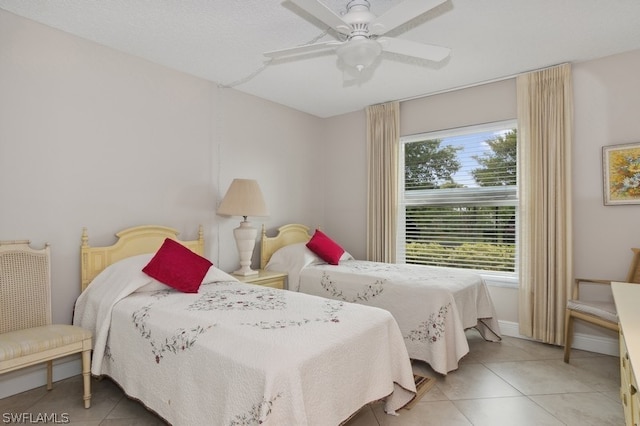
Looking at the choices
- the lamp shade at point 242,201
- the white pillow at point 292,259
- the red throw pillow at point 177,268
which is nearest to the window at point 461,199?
the white pillow at point 292,259

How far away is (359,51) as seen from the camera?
1.96 m

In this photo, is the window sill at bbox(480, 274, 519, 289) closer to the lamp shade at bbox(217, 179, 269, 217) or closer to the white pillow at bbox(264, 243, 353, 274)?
the white pillow at bbox(264, 243, 353, 274)

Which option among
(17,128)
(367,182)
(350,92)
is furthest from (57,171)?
(367,182)

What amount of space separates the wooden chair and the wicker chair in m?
3.52

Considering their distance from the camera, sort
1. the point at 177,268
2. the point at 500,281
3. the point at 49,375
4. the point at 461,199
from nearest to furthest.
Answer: the point at 49,375 < the point at 177,268 < the point at 500,281 < the point at 461,199

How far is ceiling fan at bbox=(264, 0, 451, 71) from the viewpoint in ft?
5.80

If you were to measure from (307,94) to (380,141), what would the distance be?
1.06 meters

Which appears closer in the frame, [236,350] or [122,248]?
[236,350]

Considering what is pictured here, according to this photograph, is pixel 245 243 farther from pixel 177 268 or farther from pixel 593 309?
pixel 593 309

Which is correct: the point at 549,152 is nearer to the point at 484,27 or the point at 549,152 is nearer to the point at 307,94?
the point at 484,27

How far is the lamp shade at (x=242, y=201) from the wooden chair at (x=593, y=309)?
2.78 metres

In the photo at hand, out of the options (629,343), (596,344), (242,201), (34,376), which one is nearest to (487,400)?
(629,343)

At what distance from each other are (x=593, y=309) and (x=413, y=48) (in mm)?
2351

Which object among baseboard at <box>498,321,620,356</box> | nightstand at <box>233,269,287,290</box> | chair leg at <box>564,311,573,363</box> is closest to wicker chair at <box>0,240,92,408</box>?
nightstand at <box>233,269,287,290</box>
